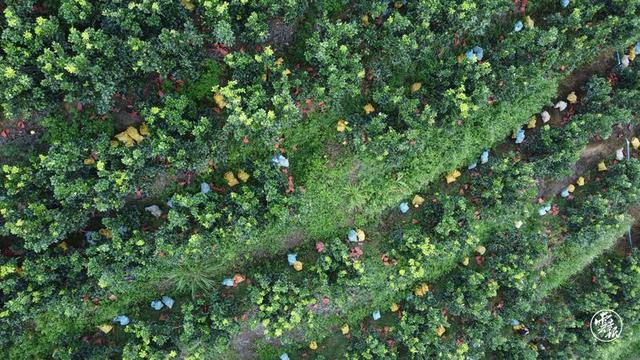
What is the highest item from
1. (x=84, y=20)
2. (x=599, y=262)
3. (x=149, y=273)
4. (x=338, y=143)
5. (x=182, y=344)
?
(x=84, y=20)

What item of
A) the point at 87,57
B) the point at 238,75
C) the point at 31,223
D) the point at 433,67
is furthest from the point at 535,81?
the point at 31,223

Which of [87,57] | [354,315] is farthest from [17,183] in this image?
[354,315]

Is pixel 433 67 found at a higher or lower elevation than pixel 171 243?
higher

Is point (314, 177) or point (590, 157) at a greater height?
point (590, 157)

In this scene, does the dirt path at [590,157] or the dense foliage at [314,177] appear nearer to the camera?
the dense foliage at [314,177]

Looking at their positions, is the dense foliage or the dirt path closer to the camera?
the dense foliage

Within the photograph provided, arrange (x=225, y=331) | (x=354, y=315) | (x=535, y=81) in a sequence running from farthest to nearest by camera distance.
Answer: (x=354, y=315)
(x=535, y=81)
(x=225, y=331)

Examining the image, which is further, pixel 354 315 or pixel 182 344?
pixel 354 315

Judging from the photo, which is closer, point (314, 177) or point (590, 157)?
point (314, 177)

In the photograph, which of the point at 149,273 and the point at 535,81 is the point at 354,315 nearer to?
the point at 149,273

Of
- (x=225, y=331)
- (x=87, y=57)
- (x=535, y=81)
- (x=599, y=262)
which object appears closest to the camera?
(x=87, y=57)
